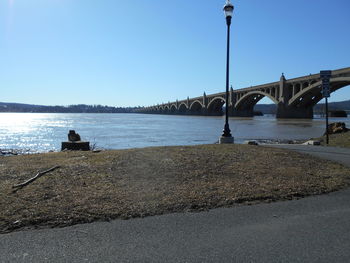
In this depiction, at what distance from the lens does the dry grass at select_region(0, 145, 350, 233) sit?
15.0 feet

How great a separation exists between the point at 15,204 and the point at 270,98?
81.6 m

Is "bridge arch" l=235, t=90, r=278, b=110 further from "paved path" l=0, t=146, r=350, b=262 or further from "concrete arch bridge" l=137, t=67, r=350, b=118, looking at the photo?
"paved path" l=0, t=146, r=350, b=262

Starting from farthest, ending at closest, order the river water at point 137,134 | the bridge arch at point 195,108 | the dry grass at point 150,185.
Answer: the bridge arch at point 195,108 < the river water at point 137,134 < the dry grass at point 150,185

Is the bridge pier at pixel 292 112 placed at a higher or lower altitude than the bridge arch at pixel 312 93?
lower

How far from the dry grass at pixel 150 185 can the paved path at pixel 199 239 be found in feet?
1.20

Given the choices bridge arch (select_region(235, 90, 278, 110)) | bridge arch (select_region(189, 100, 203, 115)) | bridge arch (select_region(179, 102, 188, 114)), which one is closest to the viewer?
bridge arch (select_region(235, 90, 278, 110))

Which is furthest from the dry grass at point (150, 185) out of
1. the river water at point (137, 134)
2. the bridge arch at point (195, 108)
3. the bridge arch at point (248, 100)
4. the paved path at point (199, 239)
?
the bridge arch at point (195, 108)

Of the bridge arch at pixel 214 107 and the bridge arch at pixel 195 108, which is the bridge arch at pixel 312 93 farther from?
the bridge arch at pixel 195 108

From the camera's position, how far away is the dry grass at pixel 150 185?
4.57 meters

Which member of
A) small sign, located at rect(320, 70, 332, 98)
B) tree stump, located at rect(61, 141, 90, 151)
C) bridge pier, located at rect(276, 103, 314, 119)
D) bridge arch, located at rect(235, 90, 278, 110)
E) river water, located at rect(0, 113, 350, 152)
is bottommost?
river water, located at rect(0, 113, 350, 152)

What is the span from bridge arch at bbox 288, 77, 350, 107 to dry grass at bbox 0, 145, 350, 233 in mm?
53593

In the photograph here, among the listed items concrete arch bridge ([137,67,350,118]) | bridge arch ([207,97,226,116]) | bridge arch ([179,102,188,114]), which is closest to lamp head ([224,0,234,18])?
concrete arch bridge ([137,67,350,118])

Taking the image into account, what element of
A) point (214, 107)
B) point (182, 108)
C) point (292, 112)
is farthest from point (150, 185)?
point (182, 108)

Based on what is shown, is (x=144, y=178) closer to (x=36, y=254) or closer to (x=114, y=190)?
(x=114, y=190)
